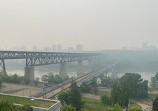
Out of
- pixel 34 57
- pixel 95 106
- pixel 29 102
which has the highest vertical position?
pixel 34 57

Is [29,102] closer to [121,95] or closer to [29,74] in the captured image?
[121,95]

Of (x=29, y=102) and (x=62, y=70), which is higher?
(x=29, y=102)

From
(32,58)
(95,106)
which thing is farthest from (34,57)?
(95,106)

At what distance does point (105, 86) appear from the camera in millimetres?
41188

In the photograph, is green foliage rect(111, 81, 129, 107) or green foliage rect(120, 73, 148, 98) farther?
green foliage rect(120, 73, 148, 98)

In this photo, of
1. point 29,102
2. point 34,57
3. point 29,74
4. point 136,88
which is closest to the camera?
point 29,102

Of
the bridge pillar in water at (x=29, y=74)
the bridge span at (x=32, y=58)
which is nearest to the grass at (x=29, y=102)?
the bridge span at (x=32, y=58)

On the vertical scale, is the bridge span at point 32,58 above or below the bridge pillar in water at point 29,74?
above

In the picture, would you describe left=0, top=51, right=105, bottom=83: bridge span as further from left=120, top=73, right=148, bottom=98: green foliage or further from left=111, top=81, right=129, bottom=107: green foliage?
left=120, top=73, right=148, bottom=98: green foliage

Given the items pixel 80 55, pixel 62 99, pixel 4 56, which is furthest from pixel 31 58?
pixel 80 55

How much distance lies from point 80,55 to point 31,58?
42802mm

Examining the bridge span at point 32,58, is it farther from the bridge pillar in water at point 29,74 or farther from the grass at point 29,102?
the grass at point 29,102

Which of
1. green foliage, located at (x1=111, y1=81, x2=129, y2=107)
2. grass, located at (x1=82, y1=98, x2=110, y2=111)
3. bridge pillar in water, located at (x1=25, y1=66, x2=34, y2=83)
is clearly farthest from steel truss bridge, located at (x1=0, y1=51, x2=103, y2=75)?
green foliage, located at (x1=111, y1=81, x2=129, y2=107)

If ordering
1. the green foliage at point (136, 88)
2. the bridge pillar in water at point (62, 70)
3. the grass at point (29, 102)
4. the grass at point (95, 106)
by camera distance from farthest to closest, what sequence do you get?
the bridge pillar in water at point (62, 70) < the green foliage at point (136, 88) < the grass at point (95, 106) < the grass at point (29, 102)
